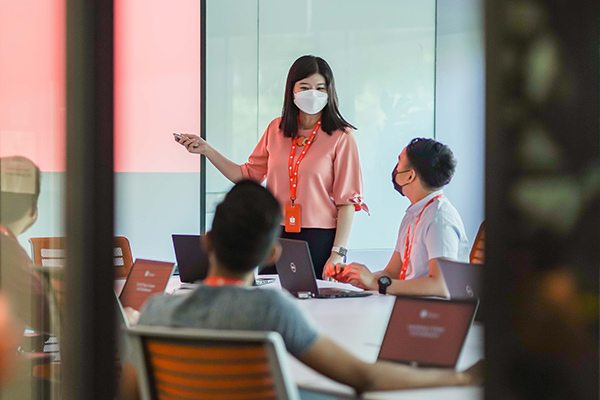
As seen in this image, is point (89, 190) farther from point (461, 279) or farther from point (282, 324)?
point (461, 279)

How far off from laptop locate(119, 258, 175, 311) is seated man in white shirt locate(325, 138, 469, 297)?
102 cm

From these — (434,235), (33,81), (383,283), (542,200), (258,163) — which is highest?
(33,81)

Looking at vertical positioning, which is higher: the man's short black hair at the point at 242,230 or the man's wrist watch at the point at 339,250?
the man's short black hair at the point at 242,230

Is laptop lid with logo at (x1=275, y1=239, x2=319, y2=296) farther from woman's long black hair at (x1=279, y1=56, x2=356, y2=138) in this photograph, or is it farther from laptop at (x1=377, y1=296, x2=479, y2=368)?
laptop at (x1=377, y1=296, x2=479, y2=368)

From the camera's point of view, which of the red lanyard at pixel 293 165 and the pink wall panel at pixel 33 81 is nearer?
the pink wall panel at pixel 33 81

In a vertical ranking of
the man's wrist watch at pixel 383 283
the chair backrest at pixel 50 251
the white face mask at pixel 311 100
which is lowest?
the man's wrist watch at pixel 383 283

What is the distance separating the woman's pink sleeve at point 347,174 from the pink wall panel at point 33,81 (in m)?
2.00

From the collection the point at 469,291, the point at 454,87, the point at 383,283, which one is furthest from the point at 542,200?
the point at 454,87

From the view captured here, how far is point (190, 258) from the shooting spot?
3314 mm

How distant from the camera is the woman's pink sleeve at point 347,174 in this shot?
3.61 meters

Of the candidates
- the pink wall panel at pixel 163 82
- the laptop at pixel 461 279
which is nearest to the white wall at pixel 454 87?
the pink wall panel at pixel 163 82

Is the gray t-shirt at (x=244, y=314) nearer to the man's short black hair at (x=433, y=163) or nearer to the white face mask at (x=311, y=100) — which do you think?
the man's short black hair at (x=433, y=163)

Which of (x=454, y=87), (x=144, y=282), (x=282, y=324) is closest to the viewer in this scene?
(x=282, y=324)

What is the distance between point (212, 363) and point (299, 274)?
157 cm
